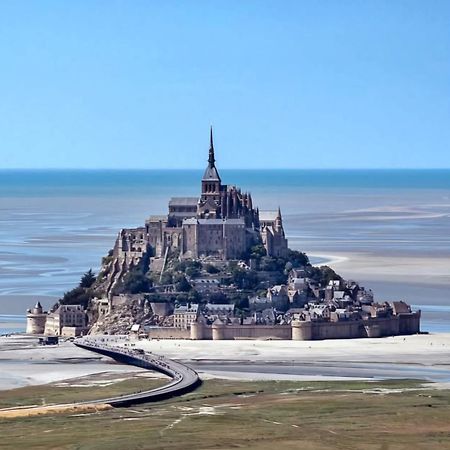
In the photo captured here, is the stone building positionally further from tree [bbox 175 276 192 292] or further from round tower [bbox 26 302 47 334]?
tree [bbox 175 276 192 292]

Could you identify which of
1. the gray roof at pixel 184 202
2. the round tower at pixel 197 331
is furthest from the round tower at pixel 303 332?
the gray roof at pixel 184 202

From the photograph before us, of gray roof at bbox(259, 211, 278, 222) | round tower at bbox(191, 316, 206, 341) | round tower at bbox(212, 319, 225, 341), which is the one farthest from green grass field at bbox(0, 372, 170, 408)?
gray roof at bbox(259, 211, 278, 222)

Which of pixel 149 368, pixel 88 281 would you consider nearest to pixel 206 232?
pixel 88 281

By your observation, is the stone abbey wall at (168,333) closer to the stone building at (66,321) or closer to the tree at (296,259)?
the stone building at (66,321)

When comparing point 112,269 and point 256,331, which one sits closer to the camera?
point 256,331

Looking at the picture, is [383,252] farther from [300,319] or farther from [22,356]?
[22,356]

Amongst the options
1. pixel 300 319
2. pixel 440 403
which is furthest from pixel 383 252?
pixel 440 403
